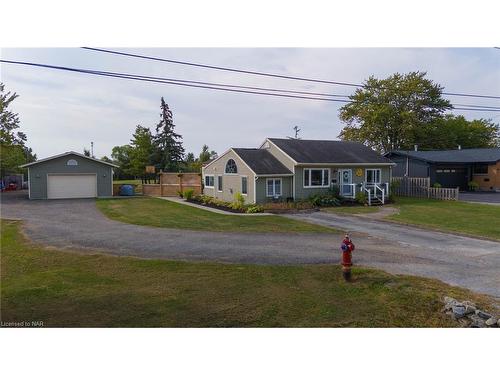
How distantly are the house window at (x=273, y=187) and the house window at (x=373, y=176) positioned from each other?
698 cm

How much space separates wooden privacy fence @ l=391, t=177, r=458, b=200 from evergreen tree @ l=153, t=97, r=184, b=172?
28.9 metres

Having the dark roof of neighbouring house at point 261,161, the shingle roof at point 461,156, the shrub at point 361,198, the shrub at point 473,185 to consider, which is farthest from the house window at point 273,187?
the shrub at point 473,185

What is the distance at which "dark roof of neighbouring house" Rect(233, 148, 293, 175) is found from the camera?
73.0ft

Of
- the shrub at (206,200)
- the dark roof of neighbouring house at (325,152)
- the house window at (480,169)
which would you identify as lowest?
the shrub at (206,200)

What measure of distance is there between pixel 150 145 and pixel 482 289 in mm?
43615

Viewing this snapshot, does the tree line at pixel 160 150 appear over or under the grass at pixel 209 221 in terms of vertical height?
over

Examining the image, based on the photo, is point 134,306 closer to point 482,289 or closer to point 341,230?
point 482,289

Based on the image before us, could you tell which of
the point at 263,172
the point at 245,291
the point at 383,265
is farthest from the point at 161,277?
the point at 263,172

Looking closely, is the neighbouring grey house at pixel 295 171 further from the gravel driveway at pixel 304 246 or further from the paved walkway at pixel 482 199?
the gravel driveway at pixel 304 246

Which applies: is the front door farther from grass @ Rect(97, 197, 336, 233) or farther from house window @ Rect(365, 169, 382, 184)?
grass @ Rect(97, 197, 336, 233)

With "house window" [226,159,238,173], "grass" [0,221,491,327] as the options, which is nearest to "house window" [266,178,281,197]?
"house window" [226,159,238,173]

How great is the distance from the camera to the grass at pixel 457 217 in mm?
14124

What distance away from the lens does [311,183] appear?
76.9ft

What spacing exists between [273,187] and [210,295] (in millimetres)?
15824
